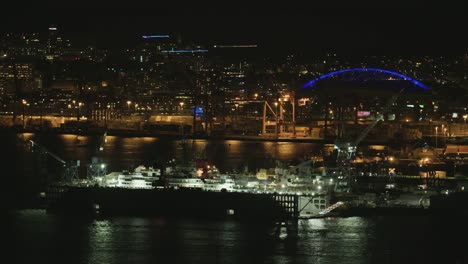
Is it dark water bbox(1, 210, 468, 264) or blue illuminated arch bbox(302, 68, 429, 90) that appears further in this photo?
blue illuminated arch bbox(302, 68, 429, 90)

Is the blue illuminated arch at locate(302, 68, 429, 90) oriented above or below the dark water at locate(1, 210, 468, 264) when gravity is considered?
above

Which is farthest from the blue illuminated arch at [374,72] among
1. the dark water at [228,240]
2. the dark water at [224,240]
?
the dark water at [228,240]

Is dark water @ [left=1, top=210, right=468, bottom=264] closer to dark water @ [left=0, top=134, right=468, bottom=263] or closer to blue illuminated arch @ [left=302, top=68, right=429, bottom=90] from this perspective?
dark water @ [left=0, top=134, right=468, bottom=263]

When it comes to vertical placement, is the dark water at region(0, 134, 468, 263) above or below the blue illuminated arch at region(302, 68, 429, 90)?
below

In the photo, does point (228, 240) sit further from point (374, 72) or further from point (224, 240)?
point (374, 72)

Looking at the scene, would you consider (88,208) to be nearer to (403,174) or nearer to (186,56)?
(403,174)

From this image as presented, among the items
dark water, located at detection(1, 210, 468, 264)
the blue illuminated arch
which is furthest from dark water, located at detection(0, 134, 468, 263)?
the blue illuminated arch

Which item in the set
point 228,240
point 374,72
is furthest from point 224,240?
point 374,72

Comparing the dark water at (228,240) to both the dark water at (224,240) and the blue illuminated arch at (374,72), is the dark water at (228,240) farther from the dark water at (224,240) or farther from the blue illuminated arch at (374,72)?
the blue illuminated arch at (374,72)
